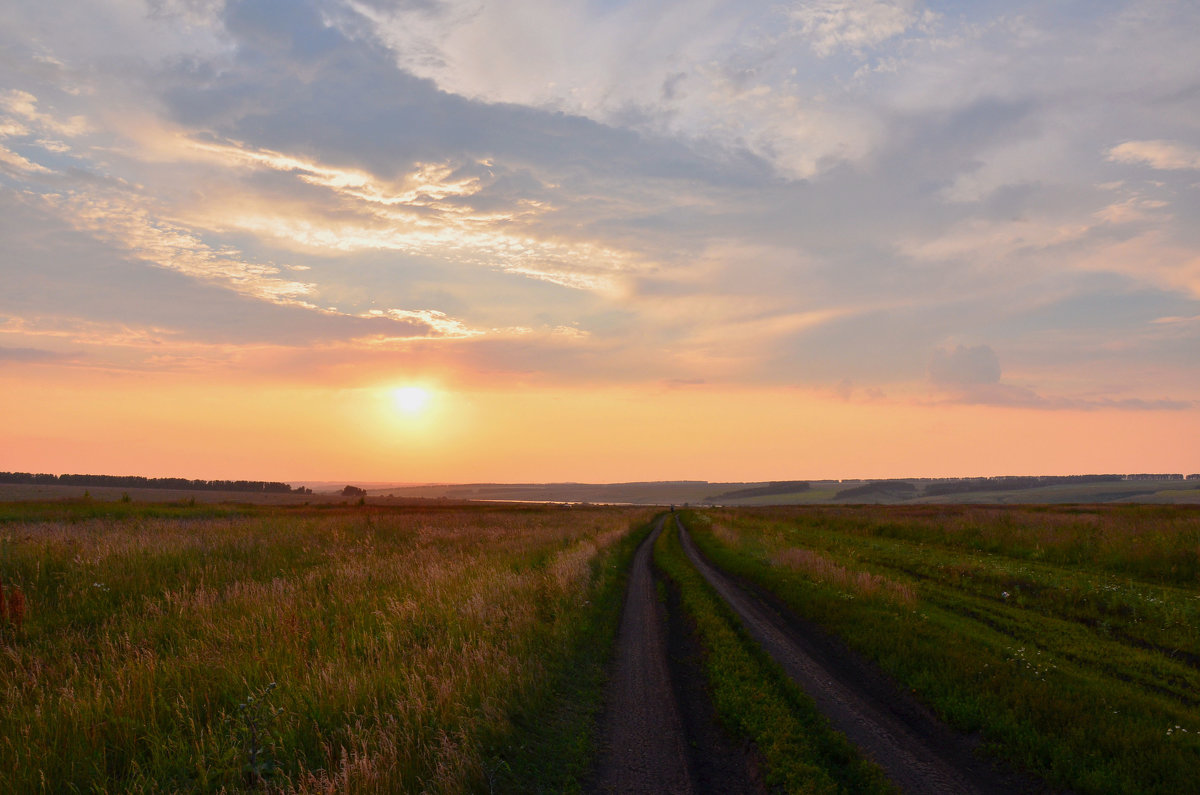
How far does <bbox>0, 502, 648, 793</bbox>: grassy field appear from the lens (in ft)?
20.2

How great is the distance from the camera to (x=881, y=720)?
9047mm

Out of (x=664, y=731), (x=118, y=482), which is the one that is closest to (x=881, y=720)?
(x=664, y=731)

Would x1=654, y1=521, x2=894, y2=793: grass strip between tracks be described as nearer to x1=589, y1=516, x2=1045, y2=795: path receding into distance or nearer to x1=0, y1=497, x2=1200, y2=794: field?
x1=0, y1=497, x2=1200, y2=794: field

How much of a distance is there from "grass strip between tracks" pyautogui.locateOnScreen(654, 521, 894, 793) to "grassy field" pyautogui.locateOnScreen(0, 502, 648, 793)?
7.76 feet

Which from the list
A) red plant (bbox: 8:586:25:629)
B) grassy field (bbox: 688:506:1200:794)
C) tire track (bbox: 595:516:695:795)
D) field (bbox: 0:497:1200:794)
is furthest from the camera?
red plant (bbox: 8:586:25:629)

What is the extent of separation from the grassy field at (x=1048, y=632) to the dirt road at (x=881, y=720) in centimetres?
40

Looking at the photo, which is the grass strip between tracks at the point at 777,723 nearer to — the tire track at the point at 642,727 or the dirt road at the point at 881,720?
the dirt road at the point at 881,720

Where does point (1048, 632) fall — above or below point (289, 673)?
below

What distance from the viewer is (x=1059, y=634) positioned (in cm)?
1366

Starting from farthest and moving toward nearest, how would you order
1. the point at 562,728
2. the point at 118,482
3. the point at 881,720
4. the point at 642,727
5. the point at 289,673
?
the point at 118,482 → the point at 881,720 → the point at 642,727 → the point at 562,728 → the point at 289,673

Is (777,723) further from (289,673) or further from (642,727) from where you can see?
(289,673)

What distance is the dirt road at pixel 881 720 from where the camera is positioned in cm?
715

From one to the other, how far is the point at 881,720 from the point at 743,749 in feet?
8.98

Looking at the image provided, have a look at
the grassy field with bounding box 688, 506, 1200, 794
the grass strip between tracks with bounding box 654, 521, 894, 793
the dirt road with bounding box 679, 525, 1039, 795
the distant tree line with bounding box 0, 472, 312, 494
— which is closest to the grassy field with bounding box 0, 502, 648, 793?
the grass strip between tracks with bounding box 654, 521, 894, 793
